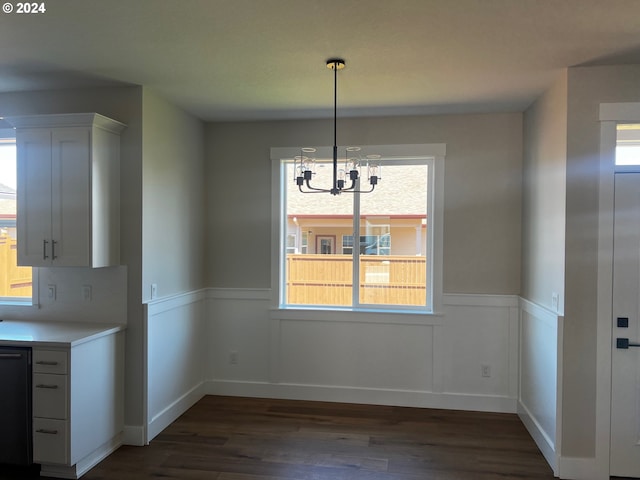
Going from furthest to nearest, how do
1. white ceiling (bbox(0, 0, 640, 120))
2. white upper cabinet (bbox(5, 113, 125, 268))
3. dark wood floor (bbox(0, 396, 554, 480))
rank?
1. white upper cabinet (bbox(5, 113, 125, 268))
2. dark wood floor (bbox(0, 396, 554, 480))
3. white ceiling (bbox(0, 0, 640, 120))

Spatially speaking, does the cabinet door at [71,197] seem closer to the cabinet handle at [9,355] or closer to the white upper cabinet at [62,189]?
the white upper cabinet at [62,189]

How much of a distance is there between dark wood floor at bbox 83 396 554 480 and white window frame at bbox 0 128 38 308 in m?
1.39

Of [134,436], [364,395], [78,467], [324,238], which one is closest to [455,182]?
[324,238]

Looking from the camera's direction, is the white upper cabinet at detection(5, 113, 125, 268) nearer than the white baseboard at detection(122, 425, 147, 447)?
Yes

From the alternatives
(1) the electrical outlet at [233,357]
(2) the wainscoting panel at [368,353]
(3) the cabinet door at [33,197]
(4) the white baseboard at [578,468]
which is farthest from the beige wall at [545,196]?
(3) the cabinet door at [33,197]

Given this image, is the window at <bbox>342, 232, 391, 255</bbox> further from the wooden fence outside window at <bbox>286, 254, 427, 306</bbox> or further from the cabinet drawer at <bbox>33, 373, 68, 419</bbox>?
the cabinet drawer at <bbox>33, 373, 68, 419</bbox>

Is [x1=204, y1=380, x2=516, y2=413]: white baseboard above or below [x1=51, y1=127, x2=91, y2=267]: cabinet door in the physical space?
below

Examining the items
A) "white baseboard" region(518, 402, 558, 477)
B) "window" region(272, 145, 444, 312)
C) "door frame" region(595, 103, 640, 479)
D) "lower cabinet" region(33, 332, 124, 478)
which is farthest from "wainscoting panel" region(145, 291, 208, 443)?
"door frame" region(595, 103, 640, 479)

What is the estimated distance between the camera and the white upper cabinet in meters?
3.02

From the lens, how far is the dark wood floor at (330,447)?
2912mm

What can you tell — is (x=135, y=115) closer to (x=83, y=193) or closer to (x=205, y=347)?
(x=83, y=193)

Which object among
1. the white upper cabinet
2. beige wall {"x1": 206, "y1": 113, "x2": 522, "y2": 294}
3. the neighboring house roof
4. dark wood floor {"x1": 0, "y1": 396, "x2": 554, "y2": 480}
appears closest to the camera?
dark wood floor {"x1": 0, "y1": 396, "x2": 554, "y2": 480}

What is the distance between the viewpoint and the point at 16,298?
3.56 meters

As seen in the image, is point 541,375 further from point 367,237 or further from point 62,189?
point 62,189
